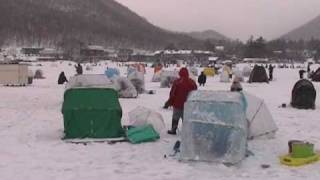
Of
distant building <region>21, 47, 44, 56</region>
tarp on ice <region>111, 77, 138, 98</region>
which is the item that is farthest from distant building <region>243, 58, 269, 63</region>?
tarp on ice <region>111, 77, 138, 98</region>

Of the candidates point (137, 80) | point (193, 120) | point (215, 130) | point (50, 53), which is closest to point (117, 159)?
point (193, 120)

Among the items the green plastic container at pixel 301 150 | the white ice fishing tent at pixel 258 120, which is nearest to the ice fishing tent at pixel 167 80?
the white ice fishing tent at pixel 258 120

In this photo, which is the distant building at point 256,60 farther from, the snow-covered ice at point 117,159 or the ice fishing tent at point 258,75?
the snow-covered ice at point 117,159

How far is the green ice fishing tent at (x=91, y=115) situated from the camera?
12977 millimetres

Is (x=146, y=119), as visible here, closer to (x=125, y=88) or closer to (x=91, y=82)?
(x=91, y=82)

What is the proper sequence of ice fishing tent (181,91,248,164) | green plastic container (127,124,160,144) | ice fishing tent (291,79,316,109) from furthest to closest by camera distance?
ice fishing tent (291,79,316,109) → green plastic container (127,124,160,144) → ice fishing tent (181,91,248,164)

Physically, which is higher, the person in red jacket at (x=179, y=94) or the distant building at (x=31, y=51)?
the distant building at (x=31, y=51)

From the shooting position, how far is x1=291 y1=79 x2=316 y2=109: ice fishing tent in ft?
66.3

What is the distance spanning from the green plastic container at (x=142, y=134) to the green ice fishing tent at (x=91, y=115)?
386 mm

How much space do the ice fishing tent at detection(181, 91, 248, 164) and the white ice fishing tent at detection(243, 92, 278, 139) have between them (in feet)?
7.16

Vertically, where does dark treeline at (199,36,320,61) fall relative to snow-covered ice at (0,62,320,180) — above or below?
above

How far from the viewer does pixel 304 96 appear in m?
20.4

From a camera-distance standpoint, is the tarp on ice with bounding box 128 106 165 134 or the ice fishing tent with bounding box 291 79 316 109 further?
the ice fishing tent with bounding box 291 79 316 109

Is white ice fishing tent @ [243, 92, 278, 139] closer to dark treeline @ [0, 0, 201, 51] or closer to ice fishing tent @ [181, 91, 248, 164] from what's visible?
ice fishing tent @ [181, 91, 248, 164]
